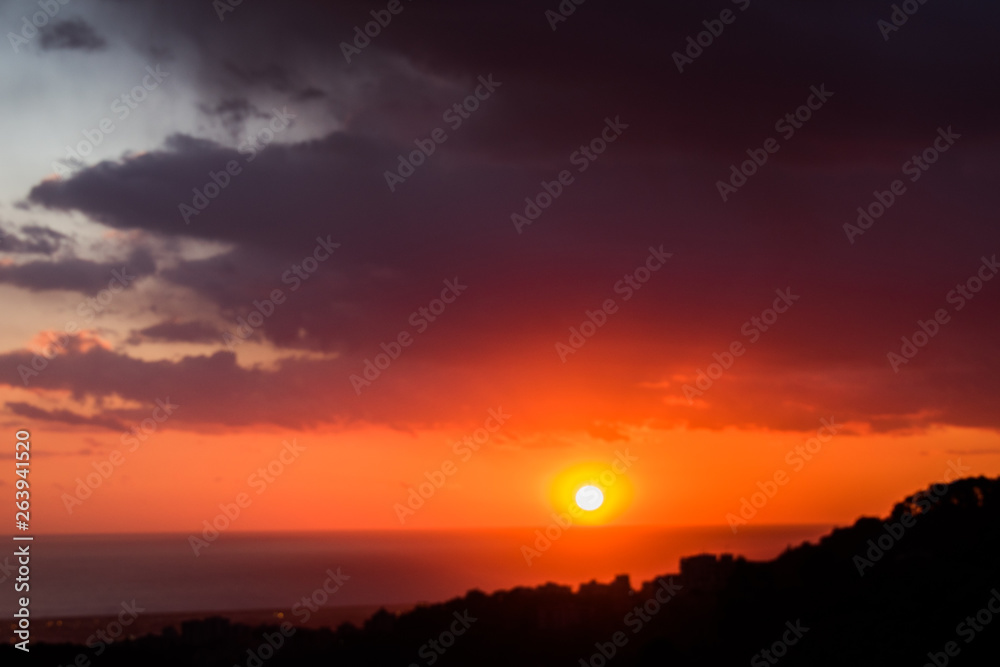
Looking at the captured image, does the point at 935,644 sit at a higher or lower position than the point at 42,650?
lower

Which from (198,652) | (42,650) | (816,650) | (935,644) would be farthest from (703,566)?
(42,650)

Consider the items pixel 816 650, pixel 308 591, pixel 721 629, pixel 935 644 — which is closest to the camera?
pixel 935 644

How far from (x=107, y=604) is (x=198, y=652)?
77385mm

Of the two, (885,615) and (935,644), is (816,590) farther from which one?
(935,644)

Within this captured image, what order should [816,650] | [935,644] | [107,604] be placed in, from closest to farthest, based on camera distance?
[935,644] → [816,650] → [107,604]

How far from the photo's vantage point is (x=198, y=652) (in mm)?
41812

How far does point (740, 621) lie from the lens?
122ft

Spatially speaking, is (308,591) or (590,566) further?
(590,566)

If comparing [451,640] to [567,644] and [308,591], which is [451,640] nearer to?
[567,644]

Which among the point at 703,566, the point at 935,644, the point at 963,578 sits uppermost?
the point at 703,566

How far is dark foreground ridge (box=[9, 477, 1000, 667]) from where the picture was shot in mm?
29781

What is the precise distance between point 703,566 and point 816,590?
1363 cm

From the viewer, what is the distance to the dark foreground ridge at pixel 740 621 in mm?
29781

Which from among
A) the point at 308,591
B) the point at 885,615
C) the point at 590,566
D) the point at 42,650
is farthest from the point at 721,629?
the point at 590,566
